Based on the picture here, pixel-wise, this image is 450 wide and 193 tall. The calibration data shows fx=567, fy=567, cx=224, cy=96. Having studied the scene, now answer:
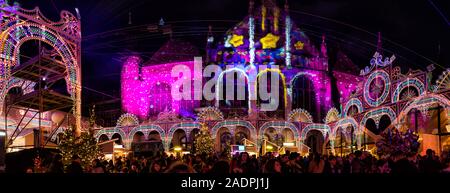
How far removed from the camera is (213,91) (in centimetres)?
4350

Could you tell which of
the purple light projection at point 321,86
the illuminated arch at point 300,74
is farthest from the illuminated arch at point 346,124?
the purple light projection at point 321,86

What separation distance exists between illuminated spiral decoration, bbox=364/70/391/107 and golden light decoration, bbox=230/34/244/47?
52.2 ft

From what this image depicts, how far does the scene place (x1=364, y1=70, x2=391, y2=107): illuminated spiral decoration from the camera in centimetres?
2817

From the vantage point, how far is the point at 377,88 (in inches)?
1151

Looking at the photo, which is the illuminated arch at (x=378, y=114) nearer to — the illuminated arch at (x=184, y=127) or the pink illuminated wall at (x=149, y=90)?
the illuminated arch at (x=184, y=127)

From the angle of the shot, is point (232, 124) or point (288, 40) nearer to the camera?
point (232, 124)

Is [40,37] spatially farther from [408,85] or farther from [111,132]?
[111,132]

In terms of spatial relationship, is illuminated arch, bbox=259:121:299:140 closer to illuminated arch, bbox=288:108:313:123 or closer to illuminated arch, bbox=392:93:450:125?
illuminated arch, bbox=288:108:313:123

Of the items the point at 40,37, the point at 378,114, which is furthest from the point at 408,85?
the point at 40,37

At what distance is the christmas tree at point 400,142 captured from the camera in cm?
2225

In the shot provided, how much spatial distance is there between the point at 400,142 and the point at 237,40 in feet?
78.8

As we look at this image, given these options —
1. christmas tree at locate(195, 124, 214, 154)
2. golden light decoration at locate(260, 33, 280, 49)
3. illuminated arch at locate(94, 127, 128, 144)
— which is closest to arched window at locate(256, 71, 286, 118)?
golden light decoration at locate(260, 33, 280, 49)

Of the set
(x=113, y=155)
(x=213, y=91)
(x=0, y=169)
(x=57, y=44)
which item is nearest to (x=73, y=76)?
(x=57, y=44)
